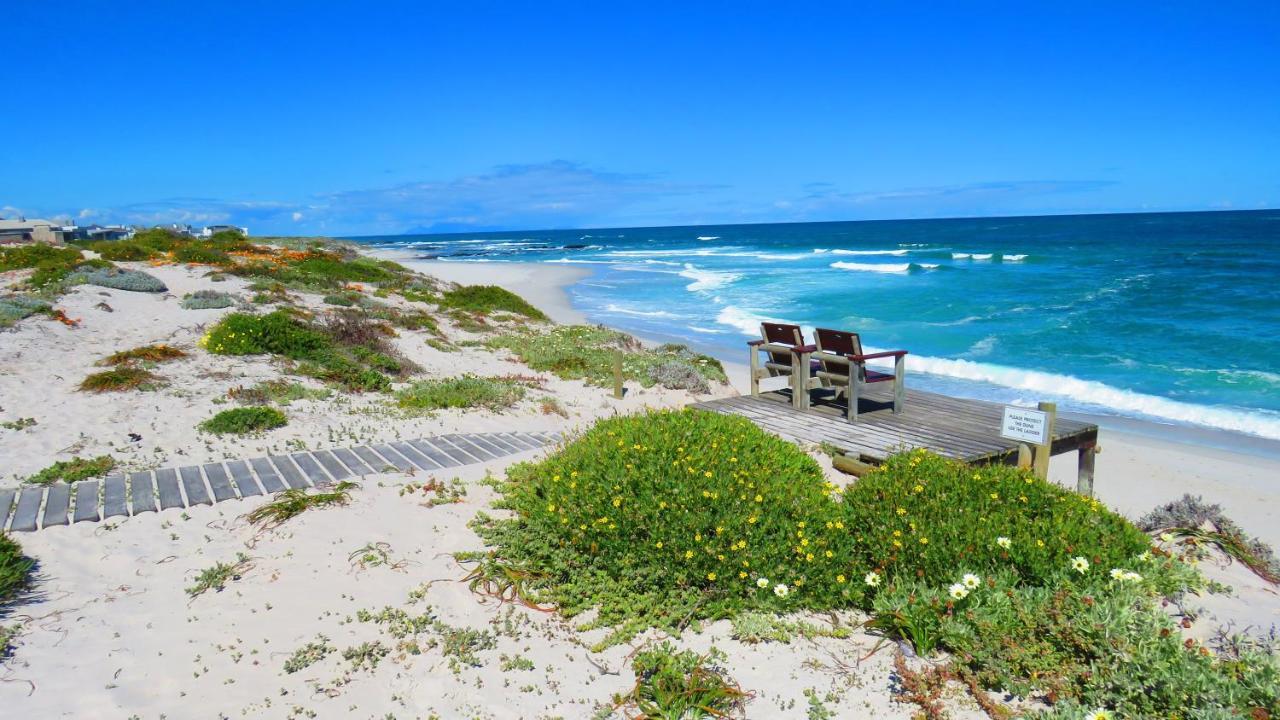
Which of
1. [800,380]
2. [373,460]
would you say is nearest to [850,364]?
[800,380]

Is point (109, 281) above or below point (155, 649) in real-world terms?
above

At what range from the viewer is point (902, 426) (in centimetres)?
836

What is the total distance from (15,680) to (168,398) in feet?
21.5

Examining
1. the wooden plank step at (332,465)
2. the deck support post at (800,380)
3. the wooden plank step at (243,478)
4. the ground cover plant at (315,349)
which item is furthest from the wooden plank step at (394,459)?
the deck support post at (800,380)

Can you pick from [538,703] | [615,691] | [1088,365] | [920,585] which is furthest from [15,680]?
[1088,365]

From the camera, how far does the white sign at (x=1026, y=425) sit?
20.6 feet

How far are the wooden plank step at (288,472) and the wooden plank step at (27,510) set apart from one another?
1.90 m

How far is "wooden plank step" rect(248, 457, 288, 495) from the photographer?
6832 mm

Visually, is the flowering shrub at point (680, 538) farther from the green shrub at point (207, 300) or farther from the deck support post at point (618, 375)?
the green shrub at point (207, 300)

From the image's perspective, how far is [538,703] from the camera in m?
4.01

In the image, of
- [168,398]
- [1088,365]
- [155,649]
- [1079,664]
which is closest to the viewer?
[1079,664]

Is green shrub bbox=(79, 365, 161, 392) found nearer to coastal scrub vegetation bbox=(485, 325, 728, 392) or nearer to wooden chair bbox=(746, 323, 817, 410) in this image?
coastal scrub vegetation bbox=(485, 325, 728, 392)

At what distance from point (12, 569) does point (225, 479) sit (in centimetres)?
213

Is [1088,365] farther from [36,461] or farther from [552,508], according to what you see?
[36,461]
